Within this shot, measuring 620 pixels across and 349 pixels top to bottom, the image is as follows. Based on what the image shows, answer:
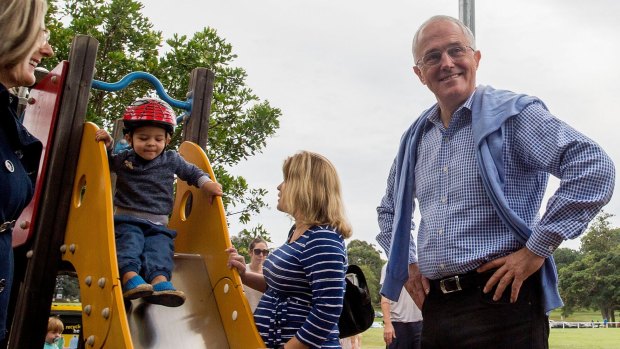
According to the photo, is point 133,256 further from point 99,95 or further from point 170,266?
point 99,95

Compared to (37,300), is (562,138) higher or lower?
higher

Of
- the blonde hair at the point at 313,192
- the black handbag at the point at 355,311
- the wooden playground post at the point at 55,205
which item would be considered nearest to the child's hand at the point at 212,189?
the wooden playground post at the point at 55,205

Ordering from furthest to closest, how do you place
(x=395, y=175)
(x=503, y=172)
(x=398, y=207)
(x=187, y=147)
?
(x=187, y=147)
(x=395, y=175)
(x=398, y=207)
(x=503, y=172)

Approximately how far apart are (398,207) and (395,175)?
0.30 meters

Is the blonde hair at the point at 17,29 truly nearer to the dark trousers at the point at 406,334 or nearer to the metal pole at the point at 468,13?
the metal pole at the point at 468,13

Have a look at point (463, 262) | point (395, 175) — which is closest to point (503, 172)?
point (463, 262)

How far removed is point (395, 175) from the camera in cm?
294

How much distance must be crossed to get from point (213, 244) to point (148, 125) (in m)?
0.82

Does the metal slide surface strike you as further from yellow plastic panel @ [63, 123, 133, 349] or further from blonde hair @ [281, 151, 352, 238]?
blonde hair @ [281, 151, 352, 238]

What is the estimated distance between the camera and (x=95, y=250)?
3074 millimetres

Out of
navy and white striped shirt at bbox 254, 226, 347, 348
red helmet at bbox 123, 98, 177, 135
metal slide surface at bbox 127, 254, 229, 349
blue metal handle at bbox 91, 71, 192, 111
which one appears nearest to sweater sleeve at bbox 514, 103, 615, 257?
navy and white striped shirt at bbox 254, 226, 347, 348

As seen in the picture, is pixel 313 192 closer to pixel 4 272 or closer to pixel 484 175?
pixel 484 175

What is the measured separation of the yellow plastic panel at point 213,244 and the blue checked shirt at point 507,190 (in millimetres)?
1018

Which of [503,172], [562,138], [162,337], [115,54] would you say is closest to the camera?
[562,138]
